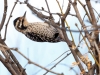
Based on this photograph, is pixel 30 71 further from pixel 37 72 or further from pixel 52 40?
pixel 52 40

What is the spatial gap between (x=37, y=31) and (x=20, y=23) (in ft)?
0.37

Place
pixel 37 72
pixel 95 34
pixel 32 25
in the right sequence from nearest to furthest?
pixel 95 34 → pixel 37 72 → pixel 32 25

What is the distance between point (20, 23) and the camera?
4.19 ft

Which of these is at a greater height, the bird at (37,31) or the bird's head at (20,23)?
the bird's head at (20,23)

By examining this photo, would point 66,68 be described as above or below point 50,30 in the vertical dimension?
below

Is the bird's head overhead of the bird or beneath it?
overhead

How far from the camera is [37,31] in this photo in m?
1.25

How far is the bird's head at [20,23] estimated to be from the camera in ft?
3.91

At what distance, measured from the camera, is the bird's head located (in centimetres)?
119

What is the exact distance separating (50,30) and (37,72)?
0.78 ft

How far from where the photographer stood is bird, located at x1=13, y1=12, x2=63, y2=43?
1.21 meters

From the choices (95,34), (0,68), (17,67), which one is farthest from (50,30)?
(95,34)

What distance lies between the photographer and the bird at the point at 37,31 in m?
1.21

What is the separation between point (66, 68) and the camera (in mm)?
1229
